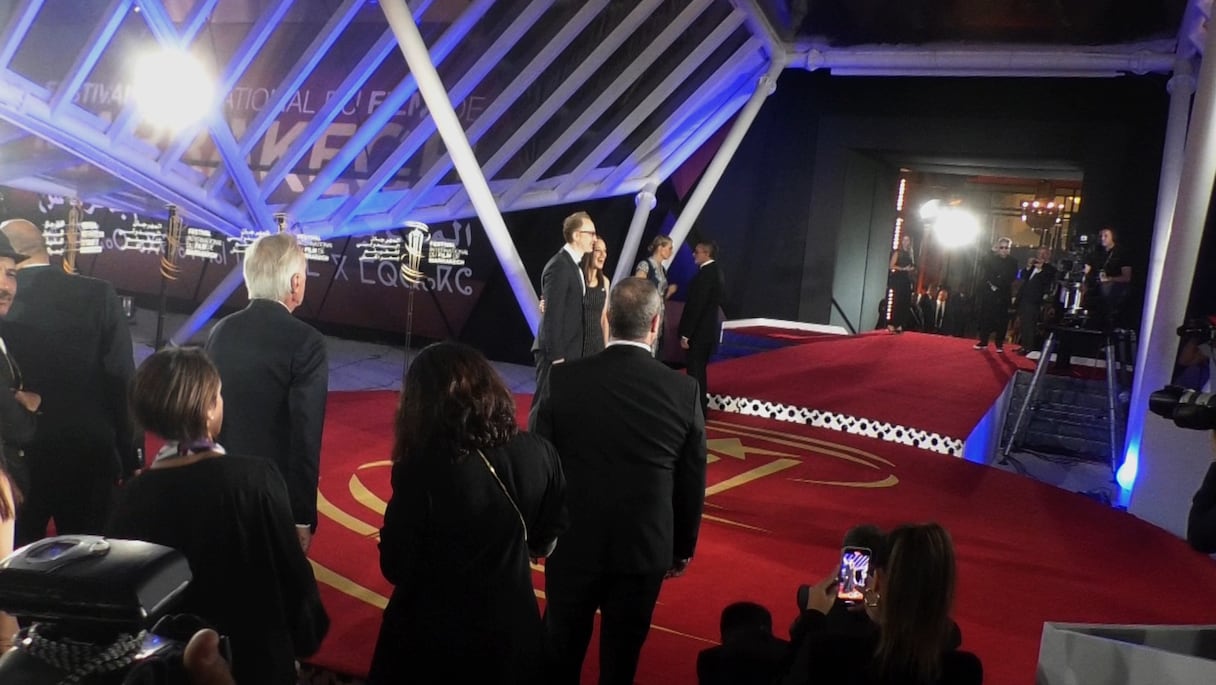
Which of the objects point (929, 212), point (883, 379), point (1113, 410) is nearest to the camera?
point (1113, 410)

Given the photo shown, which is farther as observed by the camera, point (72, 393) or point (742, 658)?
point (72, 393)

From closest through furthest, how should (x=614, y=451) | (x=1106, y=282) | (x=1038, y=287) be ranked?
(x=614, y=451)
(x=1106, y=282)
(x=1038, y=287)

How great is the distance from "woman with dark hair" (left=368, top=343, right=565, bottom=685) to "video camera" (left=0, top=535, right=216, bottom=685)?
87 cm

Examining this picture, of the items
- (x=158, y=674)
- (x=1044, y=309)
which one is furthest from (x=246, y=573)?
(x=1044, y=309)

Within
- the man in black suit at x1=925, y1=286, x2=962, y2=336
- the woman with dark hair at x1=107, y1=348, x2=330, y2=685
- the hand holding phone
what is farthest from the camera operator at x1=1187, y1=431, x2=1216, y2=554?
the man in black suit at x1=925, y1=286, x2=962, y2=336

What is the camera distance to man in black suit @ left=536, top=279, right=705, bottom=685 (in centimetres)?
264

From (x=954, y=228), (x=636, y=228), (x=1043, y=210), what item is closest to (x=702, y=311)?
(x=636, y=228)

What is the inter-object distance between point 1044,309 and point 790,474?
5.44m

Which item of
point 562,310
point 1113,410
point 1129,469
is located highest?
point 562,310

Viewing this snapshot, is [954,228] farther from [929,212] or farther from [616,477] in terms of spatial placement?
[616,477]

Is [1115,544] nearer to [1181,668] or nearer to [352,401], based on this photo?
[1181,668]

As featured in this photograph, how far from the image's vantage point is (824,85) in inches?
473

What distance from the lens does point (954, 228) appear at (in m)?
17.3

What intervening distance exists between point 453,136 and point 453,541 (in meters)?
7.08
